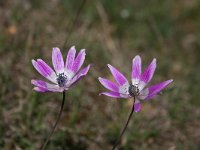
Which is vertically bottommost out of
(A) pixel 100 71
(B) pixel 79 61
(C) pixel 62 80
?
(C) pixel 62 80

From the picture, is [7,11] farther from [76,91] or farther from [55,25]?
[76,91]

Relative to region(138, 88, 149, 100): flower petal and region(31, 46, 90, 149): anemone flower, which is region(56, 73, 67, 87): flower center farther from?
region(138, 88, 149, 100): flower petal

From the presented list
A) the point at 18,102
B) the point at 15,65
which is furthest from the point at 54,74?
the point at 15,65

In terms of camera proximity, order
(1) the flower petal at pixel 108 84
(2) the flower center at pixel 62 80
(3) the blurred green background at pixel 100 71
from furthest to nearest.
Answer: (3) the blurred green background at pixel 100 71 < (2) the flower center at pixel 62 80 < (1) the flower petal at pixel 108 84

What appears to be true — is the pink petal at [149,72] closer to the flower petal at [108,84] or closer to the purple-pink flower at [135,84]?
the purple-pink flower at [135,84]

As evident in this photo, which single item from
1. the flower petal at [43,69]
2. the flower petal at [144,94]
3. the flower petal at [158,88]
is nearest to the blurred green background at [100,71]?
the flower petal at [43,69]

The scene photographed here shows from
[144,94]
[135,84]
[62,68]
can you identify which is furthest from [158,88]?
[62,68]

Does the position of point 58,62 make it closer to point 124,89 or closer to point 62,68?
point 62,68

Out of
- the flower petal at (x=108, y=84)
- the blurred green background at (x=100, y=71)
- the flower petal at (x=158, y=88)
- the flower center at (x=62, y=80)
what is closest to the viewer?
the flower petal at (x=158, y=88)
